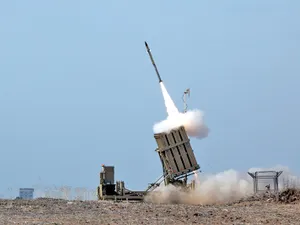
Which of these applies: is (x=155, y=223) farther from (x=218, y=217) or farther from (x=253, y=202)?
(x=253, y=202)

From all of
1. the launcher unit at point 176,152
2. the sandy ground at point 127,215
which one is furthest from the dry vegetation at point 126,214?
the launcher unit at point 176,152

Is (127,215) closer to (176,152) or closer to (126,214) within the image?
(126,214)

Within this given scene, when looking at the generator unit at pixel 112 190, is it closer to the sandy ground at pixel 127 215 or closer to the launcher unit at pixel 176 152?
the launcher unit at pixel 176 152

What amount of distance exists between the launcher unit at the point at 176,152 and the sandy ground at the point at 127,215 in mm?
6954

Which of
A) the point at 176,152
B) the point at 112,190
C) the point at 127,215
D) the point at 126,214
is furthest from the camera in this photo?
the point at 112,190

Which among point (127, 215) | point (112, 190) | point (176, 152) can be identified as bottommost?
point (127, 215)

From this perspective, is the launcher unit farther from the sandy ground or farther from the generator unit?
the sandy ground

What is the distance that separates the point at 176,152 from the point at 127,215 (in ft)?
36.6

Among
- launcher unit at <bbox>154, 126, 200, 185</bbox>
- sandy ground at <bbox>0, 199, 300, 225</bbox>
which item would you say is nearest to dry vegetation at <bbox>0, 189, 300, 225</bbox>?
sandy ground at <bbox>0, 199, 300, 225</bbox>

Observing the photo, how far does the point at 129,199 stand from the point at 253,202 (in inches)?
272

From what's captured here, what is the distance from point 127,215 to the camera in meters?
21.2

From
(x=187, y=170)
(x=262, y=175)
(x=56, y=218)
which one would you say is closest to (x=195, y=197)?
(x=187, y=170)

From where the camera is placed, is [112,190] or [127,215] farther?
[112,190]

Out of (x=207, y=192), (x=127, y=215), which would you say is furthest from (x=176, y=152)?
(x=127, y=215)
